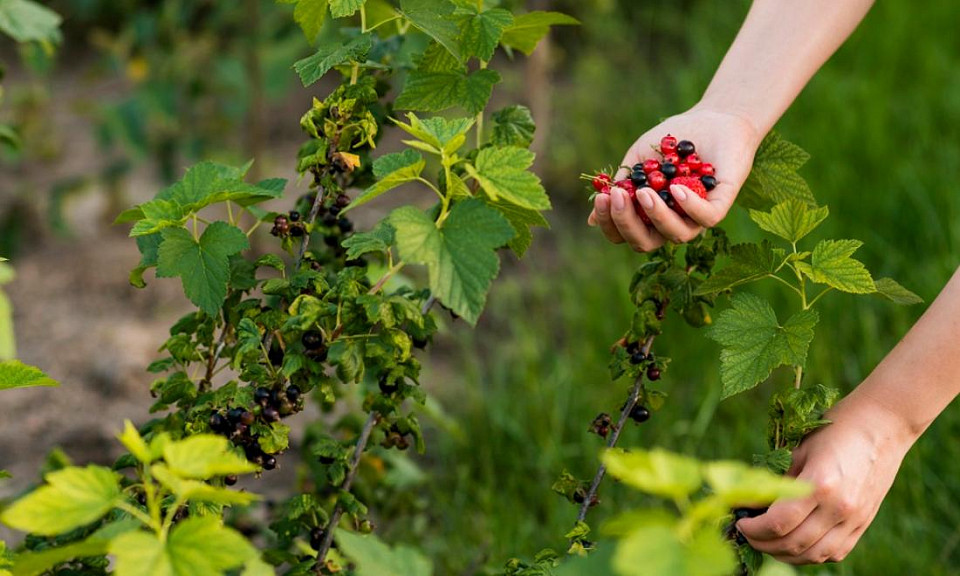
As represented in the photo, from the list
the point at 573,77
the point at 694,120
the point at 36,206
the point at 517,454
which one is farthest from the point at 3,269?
the point at 573,77

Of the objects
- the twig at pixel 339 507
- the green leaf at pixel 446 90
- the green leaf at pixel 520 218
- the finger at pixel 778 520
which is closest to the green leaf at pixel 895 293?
the finger at pixel 778 520

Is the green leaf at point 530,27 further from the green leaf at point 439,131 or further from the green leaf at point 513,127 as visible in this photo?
the green leaf at point 439,131

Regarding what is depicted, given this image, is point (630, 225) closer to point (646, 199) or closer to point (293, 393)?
point (646, 199)

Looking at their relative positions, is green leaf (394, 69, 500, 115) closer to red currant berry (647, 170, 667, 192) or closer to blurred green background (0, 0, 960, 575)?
red currant berry (647, 170, 667, 192)

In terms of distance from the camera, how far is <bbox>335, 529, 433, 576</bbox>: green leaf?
987 millimetres

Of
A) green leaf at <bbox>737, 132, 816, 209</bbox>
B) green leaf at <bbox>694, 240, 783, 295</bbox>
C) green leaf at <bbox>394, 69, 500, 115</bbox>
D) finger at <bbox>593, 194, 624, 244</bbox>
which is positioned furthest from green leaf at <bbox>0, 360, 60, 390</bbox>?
green leaf at <bbox>737, 132, 816, 209</bbox>

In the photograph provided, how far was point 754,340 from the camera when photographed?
1348mm

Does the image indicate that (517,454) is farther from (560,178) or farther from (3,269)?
(3,269)

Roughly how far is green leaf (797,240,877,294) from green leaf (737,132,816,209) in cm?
17

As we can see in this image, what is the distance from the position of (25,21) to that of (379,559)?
50.5 inches

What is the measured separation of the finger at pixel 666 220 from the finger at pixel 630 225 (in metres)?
0.02

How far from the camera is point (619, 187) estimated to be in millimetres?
1402

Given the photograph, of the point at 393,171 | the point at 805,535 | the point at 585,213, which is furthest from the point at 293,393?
the point at 585,213

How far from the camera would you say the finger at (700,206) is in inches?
53.8
